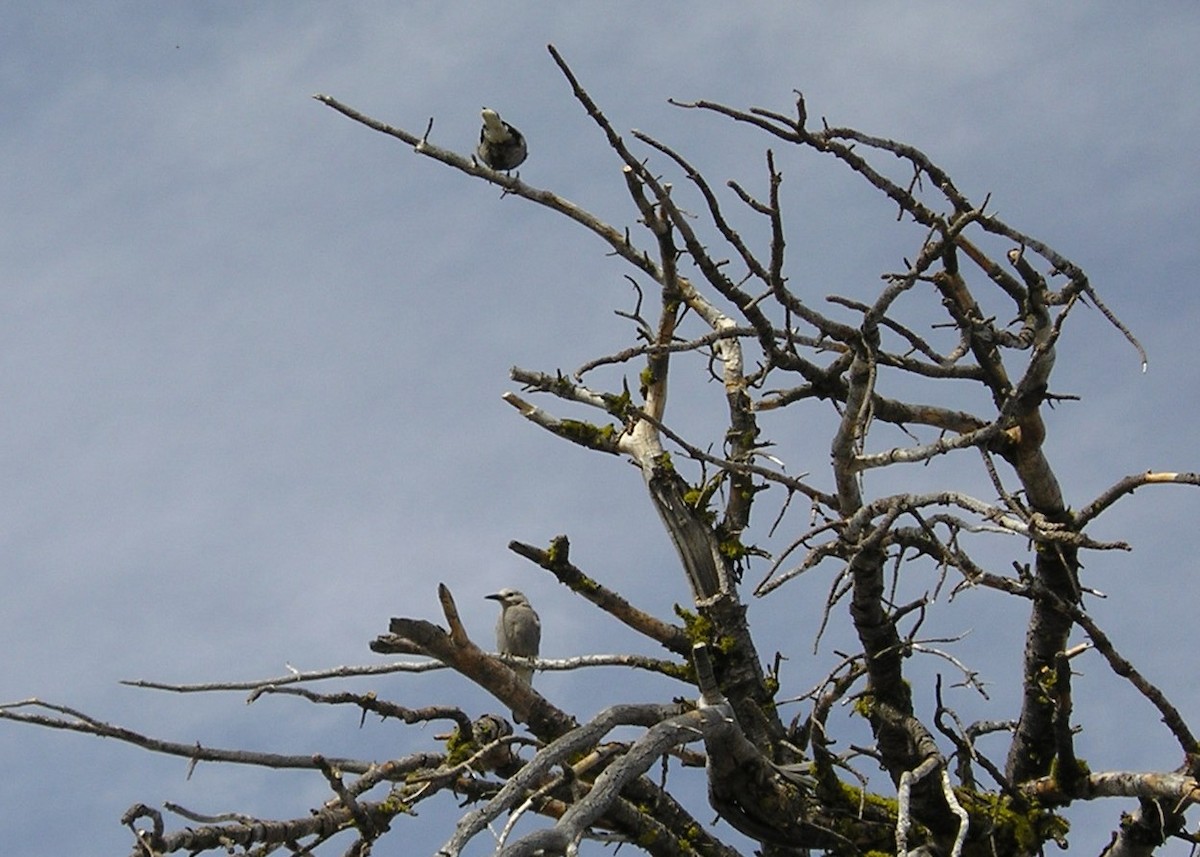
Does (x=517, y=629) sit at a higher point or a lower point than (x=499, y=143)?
lower

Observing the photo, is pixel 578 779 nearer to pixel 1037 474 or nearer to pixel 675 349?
pixel 675 349

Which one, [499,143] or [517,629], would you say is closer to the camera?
[517,629]

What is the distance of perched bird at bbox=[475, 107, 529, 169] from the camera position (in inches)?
499

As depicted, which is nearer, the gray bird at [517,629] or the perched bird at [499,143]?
the gray bird at [517,629]

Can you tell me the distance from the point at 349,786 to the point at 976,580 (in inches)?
109

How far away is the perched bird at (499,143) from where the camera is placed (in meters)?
12.7

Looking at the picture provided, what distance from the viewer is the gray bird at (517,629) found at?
1144 centimetres

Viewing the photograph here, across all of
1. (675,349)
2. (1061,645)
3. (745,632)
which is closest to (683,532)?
(745,632)

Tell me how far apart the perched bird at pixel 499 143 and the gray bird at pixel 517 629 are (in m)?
3.66

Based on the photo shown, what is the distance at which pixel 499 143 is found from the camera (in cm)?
1269

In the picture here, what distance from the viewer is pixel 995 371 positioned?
7457mm

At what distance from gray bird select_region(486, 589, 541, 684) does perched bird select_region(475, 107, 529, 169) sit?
12.0 ft

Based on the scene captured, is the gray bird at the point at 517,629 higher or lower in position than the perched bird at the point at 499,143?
lower

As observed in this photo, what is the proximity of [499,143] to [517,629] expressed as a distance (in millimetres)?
4088
